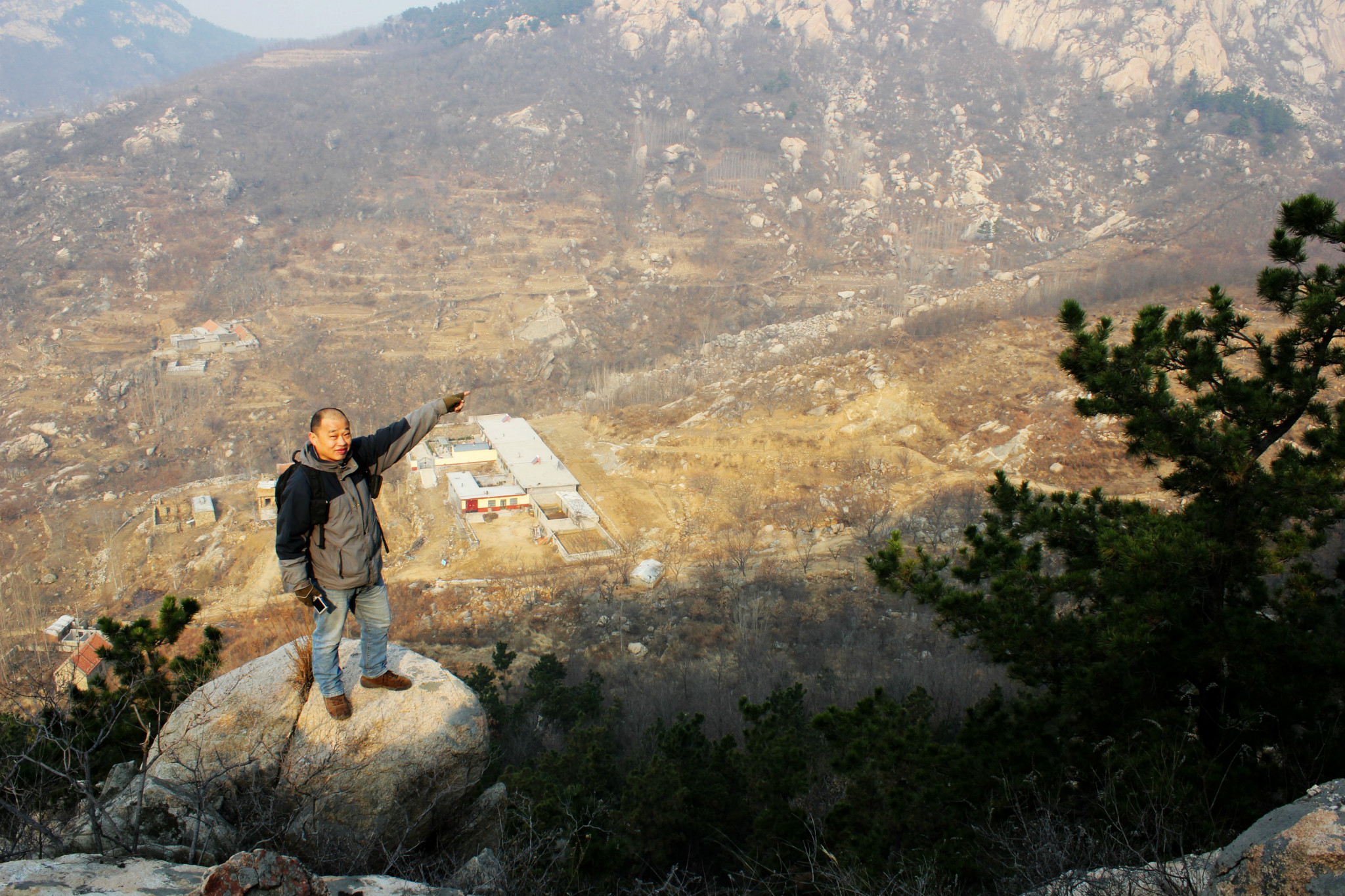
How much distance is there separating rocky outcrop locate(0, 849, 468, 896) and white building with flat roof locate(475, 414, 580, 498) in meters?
19.4

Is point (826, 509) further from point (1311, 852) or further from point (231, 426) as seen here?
point (231, 426)

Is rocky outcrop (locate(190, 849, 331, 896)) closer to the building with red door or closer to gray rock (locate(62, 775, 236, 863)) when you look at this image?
gray rock (locate(62, 775, 236, 863))

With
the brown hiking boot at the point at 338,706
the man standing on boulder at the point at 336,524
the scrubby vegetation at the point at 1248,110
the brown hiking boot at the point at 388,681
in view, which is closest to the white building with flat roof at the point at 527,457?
the brown hiking boot at the point at 388,681

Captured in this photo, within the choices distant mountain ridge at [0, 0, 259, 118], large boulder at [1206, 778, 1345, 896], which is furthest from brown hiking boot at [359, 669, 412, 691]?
distant mountain ridge at [0, 0, 259, 118]

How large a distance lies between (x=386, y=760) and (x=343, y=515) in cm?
180

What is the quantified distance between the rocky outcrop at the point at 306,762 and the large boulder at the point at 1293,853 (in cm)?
419

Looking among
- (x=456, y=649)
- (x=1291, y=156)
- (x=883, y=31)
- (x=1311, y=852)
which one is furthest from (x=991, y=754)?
(x=883, y=31)

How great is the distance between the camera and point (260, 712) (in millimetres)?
5016

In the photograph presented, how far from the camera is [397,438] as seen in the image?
4.39m

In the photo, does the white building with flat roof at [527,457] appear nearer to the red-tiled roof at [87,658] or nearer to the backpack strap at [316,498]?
the red-tiled roof at [87,658]

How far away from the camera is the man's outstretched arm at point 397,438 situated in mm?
4363

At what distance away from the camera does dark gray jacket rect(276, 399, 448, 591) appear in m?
4.11

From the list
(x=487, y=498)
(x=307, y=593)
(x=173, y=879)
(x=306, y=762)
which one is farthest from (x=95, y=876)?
(x=487, y=498)

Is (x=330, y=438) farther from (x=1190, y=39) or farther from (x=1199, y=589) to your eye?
(x=1190, y=39)
